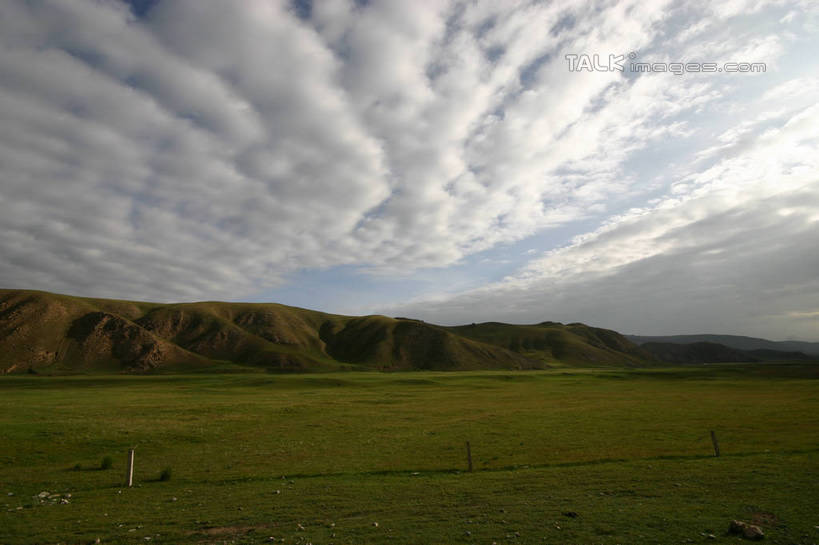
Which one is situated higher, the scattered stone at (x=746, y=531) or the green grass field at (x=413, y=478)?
the scattered stone at (x=746, y=531)

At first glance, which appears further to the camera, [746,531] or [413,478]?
[413,478]

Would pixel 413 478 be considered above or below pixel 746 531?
below

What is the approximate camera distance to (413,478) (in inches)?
845

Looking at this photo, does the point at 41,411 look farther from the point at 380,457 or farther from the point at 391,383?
the point at 391,383

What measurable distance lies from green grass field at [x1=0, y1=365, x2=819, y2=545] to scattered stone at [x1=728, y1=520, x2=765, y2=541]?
298 mm

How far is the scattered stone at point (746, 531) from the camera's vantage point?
36.0ft

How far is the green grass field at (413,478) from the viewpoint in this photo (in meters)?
12.9

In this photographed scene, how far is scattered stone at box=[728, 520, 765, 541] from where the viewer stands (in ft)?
36.0

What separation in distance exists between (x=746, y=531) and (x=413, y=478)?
14.2m

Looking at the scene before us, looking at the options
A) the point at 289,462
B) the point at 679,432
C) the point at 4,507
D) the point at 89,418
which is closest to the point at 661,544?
the point at 289,462

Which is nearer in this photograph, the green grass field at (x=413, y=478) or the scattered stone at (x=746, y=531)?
the scattered stone at (x=746, y=531)

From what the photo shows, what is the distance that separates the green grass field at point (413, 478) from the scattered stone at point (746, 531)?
0.98 ft

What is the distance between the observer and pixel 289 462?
26.5 metres

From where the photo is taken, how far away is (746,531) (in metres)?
11.1
